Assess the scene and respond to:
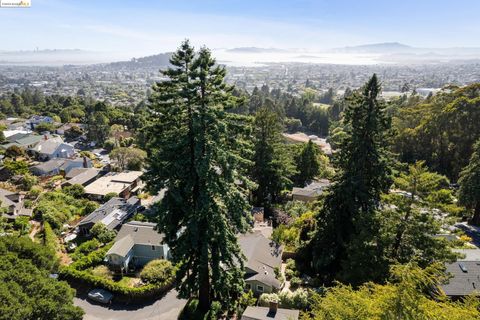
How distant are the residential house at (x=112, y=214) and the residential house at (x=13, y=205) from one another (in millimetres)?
6226

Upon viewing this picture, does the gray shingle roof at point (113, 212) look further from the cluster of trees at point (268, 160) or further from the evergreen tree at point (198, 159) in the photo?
the evergreen tree at point (198, 159)

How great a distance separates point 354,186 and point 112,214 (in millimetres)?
22189

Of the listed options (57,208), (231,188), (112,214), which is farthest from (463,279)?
(57,208)

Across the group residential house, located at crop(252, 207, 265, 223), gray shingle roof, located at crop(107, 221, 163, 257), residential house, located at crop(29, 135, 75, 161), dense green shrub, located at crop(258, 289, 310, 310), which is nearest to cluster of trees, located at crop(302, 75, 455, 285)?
dense green shrub, located at crop(258, 289, 310, 310)

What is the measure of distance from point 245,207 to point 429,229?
8332mm

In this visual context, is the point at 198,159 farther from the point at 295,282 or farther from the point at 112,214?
the point at 112,214

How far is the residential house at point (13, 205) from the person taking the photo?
92.7 feet

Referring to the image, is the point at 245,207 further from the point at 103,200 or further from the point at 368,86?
the point at 103,200

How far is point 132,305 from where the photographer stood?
19203 mm

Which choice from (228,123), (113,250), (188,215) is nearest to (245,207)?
(188,215)

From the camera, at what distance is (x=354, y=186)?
54.7 feet

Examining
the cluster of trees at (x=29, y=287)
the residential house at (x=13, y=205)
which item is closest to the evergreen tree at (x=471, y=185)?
the cluster of trees at (x=29, y=287)

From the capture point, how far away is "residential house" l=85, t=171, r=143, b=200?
116ft

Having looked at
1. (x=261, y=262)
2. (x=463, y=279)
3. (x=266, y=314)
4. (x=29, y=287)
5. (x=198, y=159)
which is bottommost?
(x=261, y=262)
